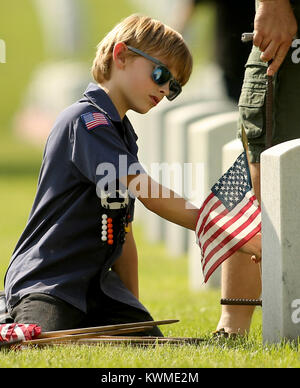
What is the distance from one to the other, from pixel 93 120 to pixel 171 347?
1.05 m

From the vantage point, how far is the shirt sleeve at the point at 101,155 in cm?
438

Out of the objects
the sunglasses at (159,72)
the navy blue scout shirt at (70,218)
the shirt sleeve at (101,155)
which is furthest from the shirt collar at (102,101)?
the sunglasses at (159,72)

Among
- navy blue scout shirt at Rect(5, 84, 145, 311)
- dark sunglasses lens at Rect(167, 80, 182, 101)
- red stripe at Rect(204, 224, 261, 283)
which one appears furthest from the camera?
dark sunglasses lens at Rect(167, 80, 182, 101)

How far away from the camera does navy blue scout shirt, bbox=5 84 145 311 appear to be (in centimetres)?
457

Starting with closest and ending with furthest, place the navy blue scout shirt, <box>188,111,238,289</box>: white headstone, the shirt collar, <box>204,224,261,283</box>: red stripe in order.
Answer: <box>204,224,261,283</box>: red stripe
the navy blue scout shirt
the shirt collar
<box>188,111,238,289</box>: white headstone

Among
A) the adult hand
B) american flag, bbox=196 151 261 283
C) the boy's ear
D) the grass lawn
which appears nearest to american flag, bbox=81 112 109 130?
the boy's ear

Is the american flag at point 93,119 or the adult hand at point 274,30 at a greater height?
the adult hand at point 274,30

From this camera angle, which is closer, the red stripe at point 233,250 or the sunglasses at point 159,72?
the red stripe at point 233,250

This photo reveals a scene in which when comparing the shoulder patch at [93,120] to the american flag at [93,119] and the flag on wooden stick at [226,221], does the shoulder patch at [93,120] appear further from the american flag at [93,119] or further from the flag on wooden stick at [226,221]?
the flag on wooden stick at [226,221]

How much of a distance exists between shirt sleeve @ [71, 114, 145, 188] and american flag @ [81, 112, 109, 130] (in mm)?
16

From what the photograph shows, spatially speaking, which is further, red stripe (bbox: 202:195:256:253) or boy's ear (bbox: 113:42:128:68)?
boy's ear (bbox: 113:42:128:68)

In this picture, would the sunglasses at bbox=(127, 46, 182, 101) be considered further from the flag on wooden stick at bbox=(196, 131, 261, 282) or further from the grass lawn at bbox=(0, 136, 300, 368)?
the grass lawn at bbox=(0, 136, 300, 368)
